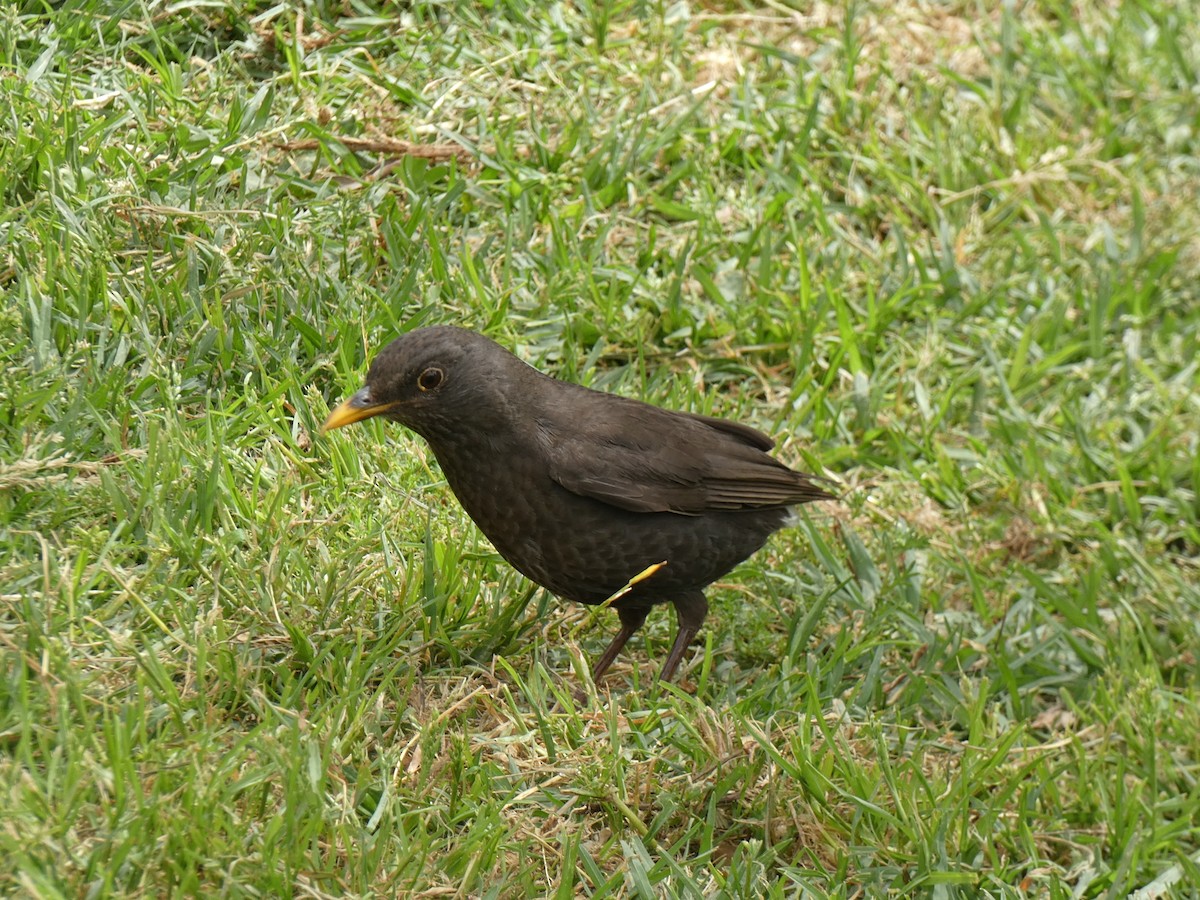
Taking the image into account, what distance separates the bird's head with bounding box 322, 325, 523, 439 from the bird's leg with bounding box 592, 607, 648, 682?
33.7 inches

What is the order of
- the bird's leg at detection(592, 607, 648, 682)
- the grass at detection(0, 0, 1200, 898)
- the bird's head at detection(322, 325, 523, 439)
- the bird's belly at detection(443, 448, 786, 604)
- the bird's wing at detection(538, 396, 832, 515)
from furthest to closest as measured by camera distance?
the bird's leg at detection(592, 607, 648, 682) → the bird's wing at detection(538, 396, 832, 515) → the bird's belly at detection(443, 448, 786, 604) → the bird's head at detection(322, 325, 523, 439) → the grass at detection(0, 0, 1200, 898)

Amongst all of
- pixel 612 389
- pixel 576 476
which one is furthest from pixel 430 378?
pixel 612 389

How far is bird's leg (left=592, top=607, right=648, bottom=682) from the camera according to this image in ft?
15.7

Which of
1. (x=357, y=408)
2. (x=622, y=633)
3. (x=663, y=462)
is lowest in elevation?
(x=622, y=633)

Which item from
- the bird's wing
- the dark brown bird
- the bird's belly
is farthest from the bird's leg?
the bird's wing

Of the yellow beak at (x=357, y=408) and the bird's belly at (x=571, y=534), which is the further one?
the bird's belly at (x=571, y=534)

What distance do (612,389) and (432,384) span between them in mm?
1606

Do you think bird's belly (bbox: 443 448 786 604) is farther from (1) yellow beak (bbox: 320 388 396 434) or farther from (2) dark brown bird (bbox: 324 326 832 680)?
(1) yellow beak (bbox: 320 388 396 434)

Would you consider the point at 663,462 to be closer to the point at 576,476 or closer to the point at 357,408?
the point at 576,476

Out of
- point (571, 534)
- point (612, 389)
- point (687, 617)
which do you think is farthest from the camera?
point (612, 389)

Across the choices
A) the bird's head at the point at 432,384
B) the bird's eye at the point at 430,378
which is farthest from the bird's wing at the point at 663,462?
the bird's eye at the point at 430,378

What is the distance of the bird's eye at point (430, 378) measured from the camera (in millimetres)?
4297

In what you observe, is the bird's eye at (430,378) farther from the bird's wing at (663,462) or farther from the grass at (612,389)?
the grass at (612,389)

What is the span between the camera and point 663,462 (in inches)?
185
